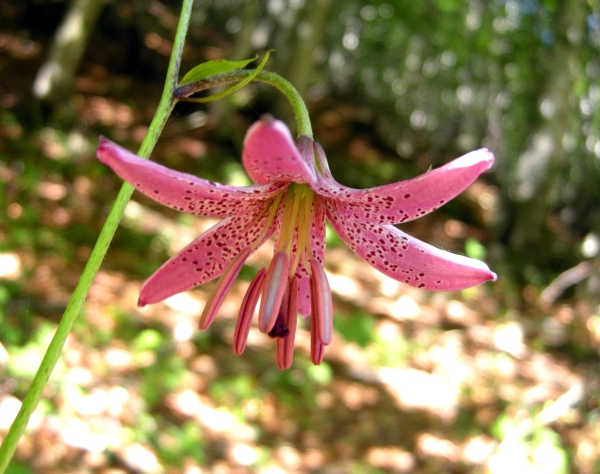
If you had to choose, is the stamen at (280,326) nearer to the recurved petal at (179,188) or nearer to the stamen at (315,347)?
the stamen at (315,347)

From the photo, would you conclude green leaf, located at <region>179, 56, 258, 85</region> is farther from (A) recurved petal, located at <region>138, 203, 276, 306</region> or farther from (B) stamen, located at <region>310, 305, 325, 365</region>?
(B) stamen, located at <region>310, 305, 325, 365</region>

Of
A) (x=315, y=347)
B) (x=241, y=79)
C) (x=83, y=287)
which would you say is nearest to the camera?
(x=83, y=287)

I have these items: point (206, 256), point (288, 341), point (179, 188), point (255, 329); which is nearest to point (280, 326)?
point (288, 341)

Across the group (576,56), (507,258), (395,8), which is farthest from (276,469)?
(395,8)

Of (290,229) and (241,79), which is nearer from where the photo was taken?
(241,79)

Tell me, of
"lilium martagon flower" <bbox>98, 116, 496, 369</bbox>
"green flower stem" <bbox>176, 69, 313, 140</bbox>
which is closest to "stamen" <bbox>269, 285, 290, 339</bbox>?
"lilium martagon flower" <bbox>98, 116, 496, 369</bbox>

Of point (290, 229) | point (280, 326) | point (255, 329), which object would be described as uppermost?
point (255, 329)

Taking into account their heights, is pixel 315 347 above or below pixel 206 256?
below

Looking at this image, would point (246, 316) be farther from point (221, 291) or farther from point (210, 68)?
point (210, 68)
